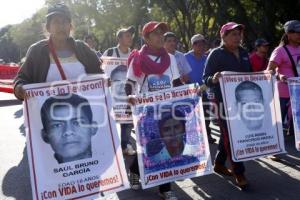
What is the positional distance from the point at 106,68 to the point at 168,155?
315 cm

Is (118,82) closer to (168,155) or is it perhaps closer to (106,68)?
(106,68)

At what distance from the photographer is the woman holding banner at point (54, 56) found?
13.2 feet

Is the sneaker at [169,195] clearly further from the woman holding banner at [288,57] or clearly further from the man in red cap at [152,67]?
the woman holding banner at [288,57]

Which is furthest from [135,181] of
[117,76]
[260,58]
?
[260,58]

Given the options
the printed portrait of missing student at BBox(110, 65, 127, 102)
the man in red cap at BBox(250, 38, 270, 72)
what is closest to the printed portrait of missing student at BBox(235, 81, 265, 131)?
the printed portrait of missing student at BBox(110, 65, 127, 102)

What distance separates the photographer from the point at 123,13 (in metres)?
40.5

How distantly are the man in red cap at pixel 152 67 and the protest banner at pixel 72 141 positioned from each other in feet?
2.77

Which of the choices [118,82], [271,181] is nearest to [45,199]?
[271,181]

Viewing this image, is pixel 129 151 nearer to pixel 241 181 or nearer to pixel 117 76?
pixel 117 76

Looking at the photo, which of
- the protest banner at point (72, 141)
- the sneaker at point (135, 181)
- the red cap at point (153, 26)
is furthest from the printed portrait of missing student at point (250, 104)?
the protest banner at point (72, 141)

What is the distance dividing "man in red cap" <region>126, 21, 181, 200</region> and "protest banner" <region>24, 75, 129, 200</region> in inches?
33.3

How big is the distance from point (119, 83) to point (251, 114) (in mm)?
2842

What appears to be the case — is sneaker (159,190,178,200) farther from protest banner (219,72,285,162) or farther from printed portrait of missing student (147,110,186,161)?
protest banner (219,72,285,162)

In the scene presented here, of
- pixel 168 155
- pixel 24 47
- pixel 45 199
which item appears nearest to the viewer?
pixel 45 199
